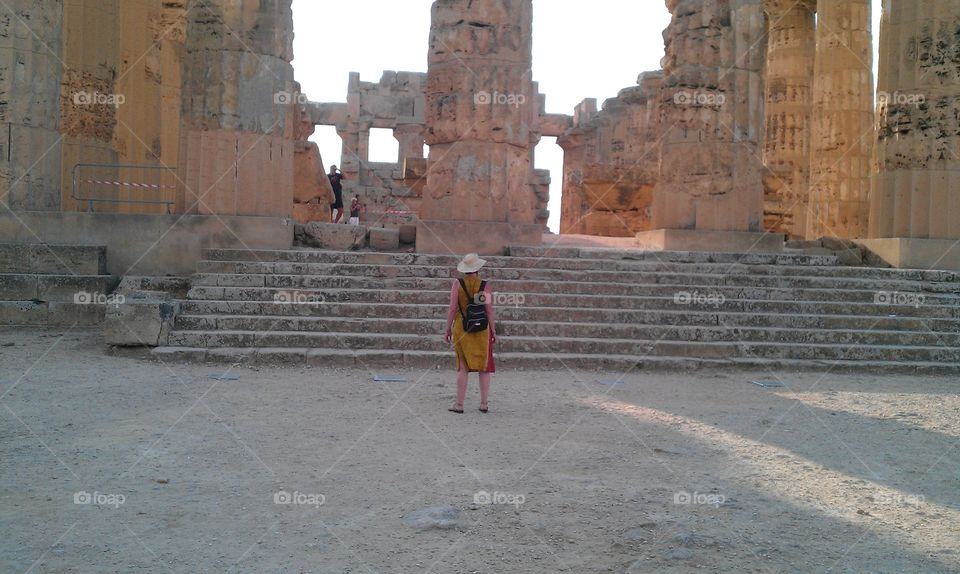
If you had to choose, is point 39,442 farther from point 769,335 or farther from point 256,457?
point 769,335

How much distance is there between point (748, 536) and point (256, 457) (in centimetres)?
282

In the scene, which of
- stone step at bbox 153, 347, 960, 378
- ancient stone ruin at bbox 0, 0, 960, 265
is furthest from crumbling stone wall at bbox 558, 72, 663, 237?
stone step at bbox 153, 347, 960, 378

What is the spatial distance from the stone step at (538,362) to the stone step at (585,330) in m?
0.46

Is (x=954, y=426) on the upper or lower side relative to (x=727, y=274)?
lower

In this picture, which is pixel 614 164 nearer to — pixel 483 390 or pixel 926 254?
pixel 926 254

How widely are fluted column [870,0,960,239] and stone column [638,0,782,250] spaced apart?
2.01 meters

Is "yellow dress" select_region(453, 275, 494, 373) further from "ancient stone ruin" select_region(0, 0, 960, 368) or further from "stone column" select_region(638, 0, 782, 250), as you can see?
"stone column" select_region(638, 0, 782, 250)

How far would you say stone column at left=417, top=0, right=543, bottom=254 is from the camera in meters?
10.9

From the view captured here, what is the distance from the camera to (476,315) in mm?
6227

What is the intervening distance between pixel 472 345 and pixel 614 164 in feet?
55.3

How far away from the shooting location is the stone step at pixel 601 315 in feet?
28.8

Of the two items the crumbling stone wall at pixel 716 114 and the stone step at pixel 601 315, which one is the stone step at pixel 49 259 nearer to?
the stone step at pixel 601 315

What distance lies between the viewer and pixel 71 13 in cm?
1117

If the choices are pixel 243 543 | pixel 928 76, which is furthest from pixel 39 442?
pixel 928 76
